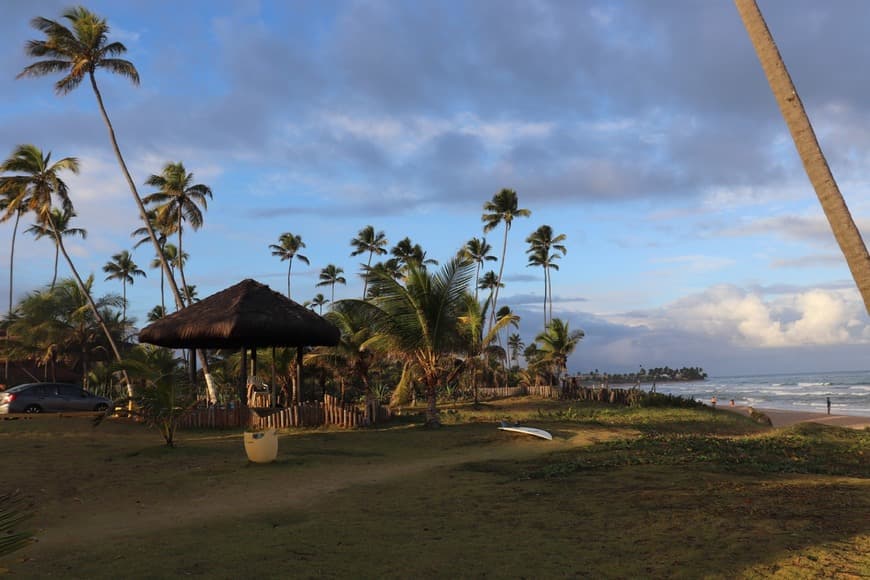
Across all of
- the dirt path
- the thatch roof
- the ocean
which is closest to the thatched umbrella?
the thatch roof

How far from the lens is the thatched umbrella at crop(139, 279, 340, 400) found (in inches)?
829

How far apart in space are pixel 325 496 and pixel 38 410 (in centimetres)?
1930

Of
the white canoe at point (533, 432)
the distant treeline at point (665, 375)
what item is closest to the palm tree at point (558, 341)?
the white canoe at point (533, 432)

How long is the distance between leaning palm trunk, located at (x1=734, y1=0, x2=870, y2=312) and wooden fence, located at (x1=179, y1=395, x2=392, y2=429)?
54.7 ft

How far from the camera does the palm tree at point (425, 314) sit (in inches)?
824

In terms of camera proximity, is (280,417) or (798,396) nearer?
(280,417)

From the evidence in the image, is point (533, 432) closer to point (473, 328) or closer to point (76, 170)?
point (473, 328)

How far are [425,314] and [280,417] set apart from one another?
5.66 meters

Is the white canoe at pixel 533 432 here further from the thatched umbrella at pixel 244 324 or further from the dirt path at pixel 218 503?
the thatched umbrella at pixel 244 324

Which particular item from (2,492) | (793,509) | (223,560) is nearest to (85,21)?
(2,492)

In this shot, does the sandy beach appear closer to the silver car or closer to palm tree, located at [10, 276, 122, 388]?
the silver car

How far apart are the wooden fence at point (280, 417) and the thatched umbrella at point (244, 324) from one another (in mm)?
2369

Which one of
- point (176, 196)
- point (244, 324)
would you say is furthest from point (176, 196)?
point (244, 324)

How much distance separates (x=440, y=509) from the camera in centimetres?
925
